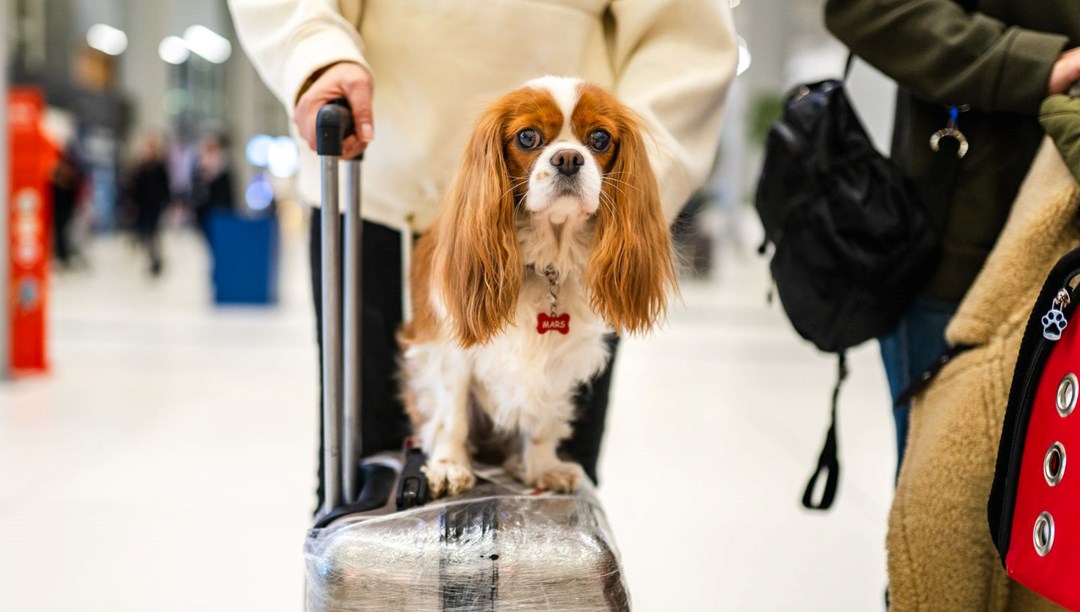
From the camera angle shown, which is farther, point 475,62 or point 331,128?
point 475,62

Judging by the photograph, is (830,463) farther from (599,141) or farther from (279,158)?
(279,158)

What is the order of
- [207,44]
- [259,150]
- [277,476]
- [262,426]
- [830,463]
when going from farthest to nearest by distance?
[259,150]
[207,44]
[262,426]
[277,476]
[830,463]

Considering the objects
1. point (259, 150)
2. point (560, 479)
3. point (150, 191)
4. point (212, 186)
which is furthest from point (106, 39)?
point (560, 479)

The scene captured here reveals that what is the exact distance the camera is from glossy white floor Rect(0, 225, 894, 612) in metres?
2.51

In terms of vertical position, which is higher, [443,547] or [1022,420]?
[1022,420]

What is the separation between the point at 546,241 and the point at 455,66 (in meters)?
0.38

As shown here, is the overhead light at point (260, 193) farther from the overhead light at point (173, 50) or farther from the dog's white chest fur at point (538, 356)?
the dog's white chest fur at point (538, 356)

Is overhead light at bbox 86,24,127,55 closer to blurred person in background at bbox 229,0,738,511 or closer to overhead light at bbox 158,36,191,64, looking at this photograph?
overhead light at bbox 158,36,191,64

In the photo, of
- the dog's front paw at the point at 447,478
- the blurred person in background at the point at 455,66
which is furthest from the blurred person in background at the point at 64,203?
the dog's front paw at the point at 447,478

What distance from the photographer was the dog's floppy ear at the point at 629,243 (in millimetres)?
1226

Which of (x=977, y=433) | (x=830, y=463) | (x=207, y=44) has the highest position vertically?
(x=207, y=44)

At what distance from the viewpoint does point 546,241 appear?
1.27 meters

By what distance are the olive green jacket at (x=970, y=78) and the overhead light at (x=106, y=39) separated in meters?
19.0

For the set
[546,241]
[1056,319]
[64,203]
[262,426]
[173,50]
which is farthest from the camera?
[173,50]
